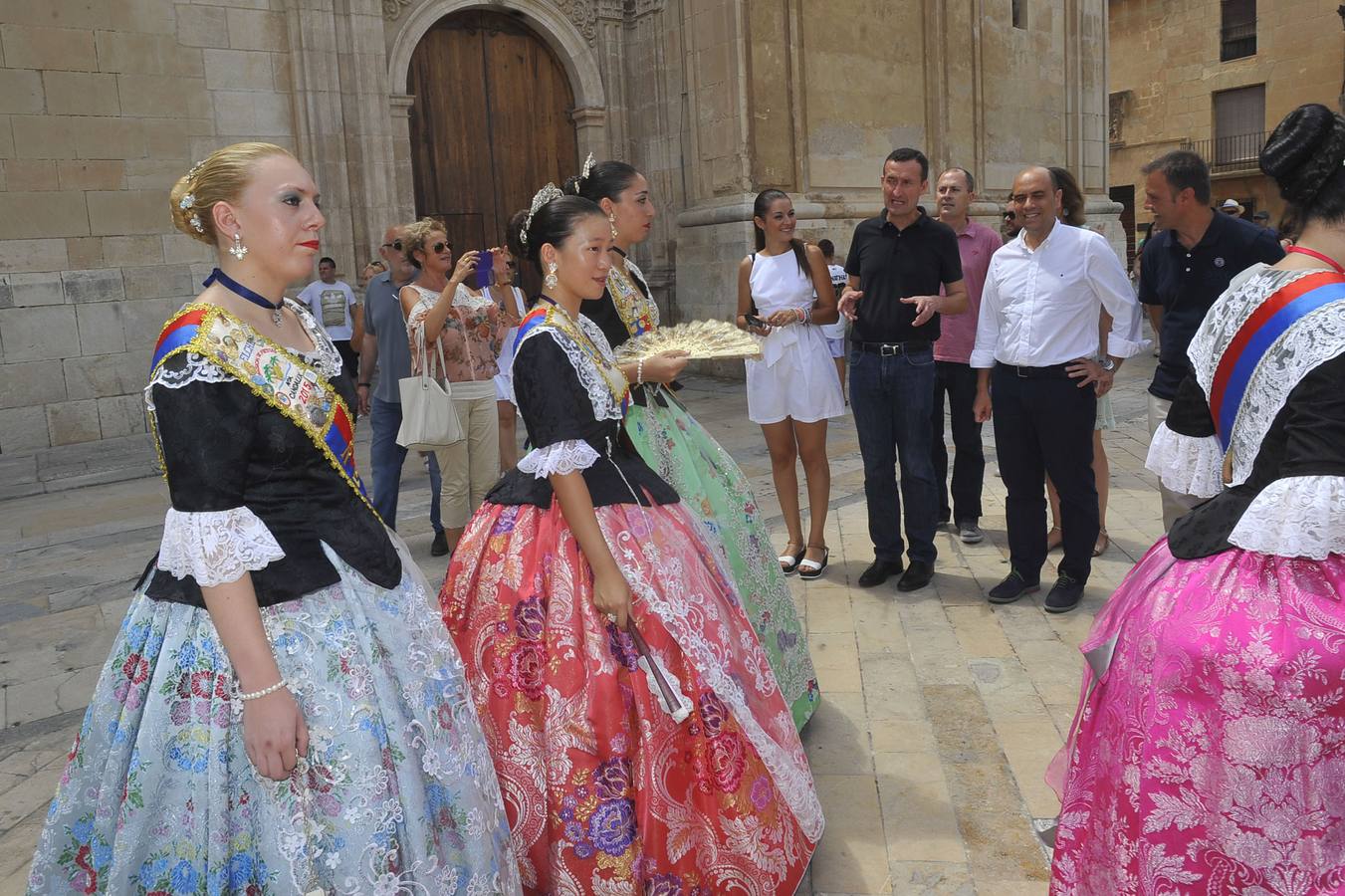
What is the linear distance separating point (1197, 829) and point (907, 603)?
9.74 ft

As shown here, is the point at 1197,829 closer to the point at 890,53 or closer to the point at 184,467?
the point at 184,467

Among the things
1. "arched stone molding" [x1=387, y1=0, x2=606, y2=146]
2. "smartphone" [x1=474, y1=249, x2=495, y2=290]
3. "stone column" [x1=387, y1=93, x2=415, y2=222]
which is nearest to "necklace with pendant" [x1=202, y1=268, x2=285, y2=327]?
"smartphone" [x1=474, y1=249, x2=495, y2=290]

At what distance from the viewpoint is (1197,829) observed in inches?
77.7

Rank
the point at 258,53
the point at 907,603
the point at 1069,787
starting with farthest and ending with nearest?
the point at 258,53 < the point at 907,603 < the point at 1069,787

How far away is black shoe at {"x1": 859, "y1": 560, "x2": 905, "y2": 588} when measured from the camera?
5.15m

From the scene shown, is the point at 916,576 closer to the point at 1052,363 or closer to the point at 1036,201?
the point at 1052,363

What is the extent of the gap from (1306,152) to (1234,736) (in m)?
1.14

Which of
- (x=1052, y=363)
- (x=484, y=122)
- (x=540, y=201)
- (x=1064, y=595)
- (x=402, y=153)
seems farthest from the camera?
(x=484, y=122)

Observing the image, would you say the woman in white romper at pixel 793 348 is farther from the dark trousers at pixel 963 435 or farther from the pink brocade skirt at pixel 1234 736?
the pink brocade skirt at pixel 1234 736

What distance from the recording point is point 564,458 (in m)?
2.57

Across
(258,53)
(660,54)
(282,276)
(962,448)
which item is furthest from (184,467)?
(660,54)

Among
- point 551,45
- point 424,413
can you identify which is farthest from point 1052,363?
point 551,45

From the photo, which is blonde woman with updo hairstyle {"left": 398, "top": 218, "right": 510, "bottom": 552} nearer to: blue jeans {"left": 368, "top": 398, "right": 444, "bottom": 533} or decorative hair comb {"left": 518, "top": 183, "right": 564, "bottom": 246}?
blue jeans {"left": 368, "top": 398, "right": 444, "bottom": 533}

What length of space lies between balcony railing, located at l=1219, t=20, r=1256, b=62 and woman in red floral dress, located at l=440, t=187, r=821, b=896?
98.6 feet
